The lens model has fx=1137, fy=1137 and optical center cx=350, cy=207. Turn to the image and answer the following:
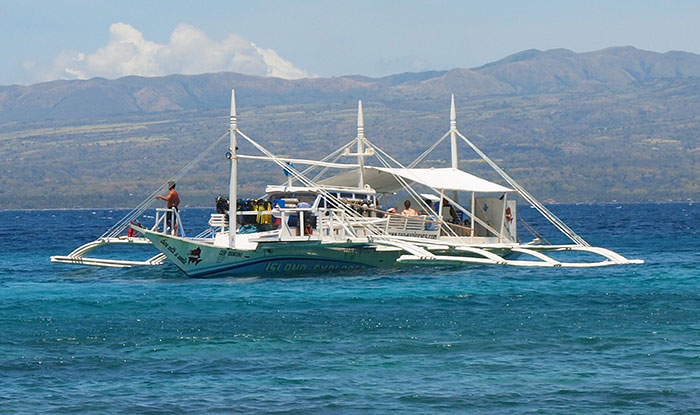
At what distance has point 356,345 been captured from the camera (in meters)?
25.5

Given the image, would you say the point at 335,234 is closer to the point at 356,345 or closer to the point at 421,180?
the point at 421,180

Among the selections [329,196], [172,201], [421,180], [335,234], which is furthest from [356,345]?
[421,180]

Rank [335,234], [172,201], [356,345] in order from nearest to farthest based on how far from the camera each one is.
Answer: [356,345] → [172,201] → [335,234]

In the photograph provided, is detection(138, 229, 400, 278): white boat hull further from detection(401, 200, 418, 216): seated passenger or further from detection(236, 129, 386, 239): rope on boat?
detection(401, 200, 418, 216): seated passenger

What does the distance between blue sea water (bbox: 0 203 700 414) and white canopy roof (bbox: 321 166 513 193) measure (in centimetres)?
561

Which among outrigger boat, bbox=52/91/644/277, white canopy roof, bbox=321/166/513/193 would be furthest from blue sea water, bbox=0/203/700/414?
white canopy roof, bbox=321/166/513/193

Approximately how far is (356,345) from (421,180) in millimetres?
20458

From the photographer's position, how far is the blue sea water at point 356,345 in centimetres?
2038

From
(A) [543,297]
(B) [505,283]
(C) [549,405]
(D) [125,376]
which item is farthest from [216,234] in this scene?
(C) [549,405]

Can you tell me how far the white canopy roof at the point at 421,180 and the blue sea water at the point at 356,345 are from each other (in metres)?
5.61

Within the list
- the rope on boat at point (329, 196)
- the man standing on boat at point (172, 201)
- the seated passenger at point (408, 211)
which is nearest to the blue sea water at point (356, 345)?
the rope on boat at point (329, 196)

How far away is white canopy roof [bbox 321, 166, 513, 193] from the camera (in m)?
45.6

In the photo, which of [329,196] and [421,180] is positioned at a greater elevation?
[421,180]

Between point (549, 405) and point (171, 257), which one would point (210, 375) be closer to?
point (549, 405)
